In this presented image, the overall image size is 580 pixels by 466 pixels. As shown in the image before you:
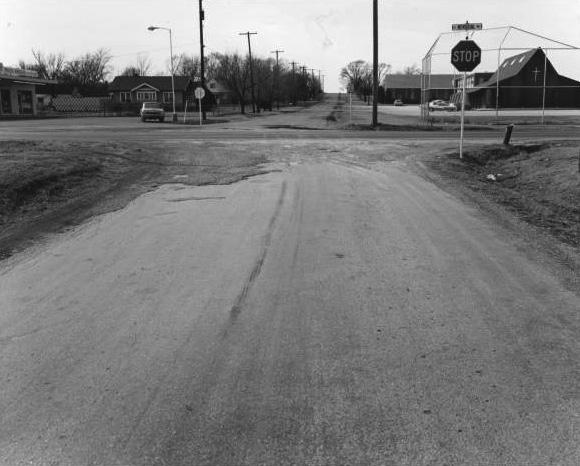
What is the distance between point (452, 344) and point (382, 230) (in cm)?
341

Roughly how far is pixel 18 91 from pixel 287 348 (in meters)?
73.2

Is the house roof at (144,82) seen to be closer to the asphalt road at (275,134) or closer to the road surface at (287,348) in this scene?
the asphalt road at (275,134)

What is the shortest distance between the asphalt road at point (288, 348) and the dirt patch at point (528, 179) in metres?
1.65

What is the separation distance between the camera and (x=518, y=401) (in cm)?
371

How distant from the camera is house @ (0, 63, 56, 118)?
62.3 m

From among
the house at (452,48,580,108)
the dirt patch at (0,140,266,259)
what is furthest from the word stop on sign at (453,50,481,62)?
the house at (452,48,580,108)

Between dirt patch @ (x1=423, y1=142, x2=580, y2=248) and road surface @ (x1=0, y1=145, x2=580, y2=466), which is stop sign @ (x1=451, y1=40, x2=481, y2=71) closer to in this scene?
dirt patch @ (x1=423, y1=142, x2=580, y2=248)

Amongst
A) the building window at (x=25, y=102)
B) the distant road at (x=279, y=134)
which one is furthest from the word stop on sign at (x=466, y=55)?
the building window at (x=25, y=102)

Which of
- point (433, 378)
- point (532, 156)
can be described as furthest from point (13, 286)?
point (532, 156)

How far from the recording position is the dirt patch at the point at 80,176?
8867 millimetres

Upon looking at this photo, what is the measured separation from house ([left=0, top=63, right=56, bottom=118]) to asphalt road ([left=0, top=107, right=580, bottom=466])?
6087 centimetres

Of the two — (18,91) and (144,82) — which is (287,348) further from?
(144,82)

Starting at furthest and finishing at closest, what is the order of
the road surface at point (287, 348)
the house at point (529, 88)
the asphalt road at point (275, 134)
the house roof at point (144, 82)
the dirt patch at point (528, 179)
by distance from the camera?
the house roof at point (144, 82)
the house at point (529, 88)
the asphalt road at point (275, 134)
the dirt patch at point (528, 179)
the road surface at point (287, 348)

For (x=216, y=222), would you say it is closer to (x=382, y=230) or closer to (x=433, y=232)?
(x=382, y=230)
